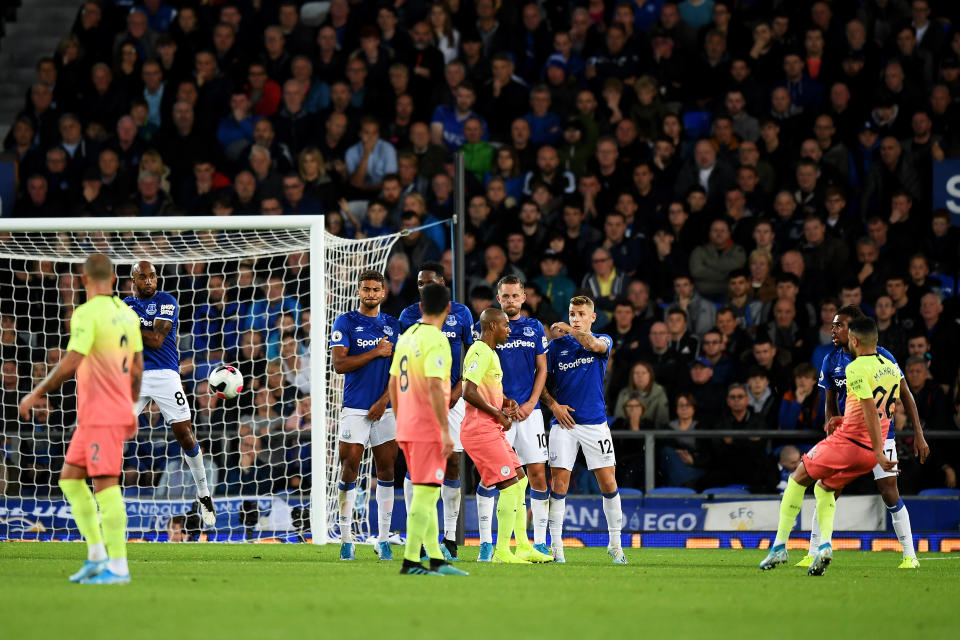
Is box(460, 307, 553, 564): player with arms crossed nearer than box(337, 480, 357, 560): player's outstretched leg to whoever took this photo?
Yes

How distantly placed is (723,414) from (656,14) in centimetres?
677

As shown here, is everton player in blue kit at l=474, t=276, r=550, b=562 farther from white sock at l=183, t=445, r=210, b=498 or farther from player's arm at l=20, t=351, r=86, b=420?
player's arm at l=20, t=351, r=86, b=420

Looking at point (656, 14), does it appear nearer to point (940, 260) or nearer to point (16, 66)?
point (940, 260)

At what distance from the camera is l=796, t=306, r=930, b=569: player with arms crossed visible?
1017 cm

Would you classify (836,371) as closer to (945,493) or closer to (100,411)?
(945,493)

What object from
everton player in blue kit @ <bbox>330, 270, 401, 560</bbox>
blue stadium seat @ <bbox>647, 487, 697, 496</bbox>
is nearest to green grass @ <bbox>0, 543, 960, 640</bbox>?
everton player in blue kit @ <bbox>330, 270, 401, 560</bbox>

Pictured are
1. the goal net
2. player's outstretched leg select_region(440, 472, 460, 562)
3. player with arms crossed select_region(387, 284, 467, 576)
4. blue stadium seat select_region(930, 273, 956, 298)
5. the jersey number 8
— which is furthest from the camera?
blue stadium seat select_region(930, 273, 956, 298)

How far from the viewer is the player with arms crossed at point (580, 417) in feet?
35.6

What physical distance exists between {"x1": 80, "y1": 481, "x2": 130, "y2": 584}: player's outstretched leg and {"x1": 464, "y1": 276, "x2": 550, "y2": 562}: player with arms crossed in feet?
11.6

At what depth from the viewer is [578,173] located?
17.0 m

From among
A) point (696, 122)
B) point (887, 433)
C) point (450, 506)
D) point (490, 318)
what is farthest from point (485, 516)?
point (696, 122)

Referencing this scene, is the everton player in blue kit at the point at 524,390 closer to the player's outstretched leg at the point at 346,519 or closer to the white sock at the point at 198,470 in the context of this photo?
the player's outstretched leg at the point at 346,519

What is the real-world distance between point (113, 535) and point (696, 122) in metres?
11.6

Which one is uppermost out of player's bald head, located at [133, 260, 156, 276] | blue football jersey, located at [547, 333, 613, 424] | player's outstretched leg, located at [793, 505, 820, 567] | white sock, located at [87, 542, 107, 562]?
player's bald head, located at [133, 260, 156, 276]
